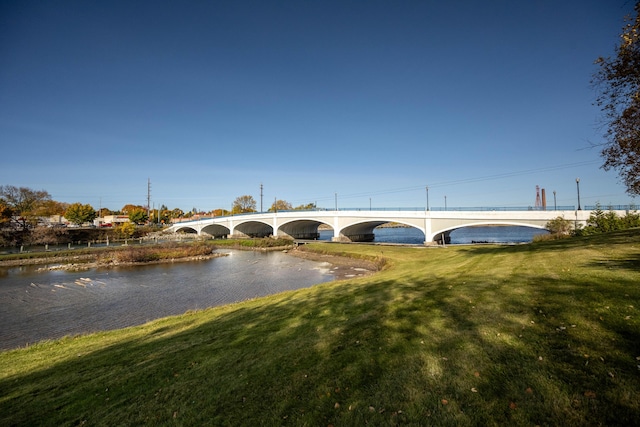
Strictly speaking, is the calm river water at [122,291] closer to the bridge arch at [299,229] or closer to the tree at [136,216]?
the bridge arch at [299,229]

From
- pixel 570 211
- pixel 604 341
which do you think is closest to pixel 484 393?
pixel 604 341

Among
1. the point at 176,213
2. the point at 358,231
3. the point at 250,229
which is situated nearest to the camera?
the point at 358,231

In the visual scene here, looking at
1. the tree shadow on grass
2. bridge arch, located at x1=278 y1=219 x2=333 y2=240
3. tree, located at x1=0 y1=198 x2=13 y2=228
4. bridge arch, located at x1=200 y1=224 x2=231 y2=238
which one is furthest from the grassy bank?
bridge arch, located at x1=200 y1=224 x2=231 y2=238

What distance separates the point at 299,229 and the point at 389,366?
7256cm

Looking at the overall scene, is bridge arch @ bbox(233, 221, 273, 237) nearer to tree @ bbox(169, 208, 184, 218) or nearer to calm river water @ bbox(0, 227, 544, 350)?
calm river water @ bbox(0, 227, 544, 350)

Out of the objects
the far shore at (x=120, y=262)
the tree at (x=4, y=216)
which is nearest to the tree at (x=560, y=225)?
the far shore at (x=120, y=262)

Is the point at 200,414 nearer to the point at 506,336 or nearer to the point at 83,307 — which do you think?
the point at 506,336

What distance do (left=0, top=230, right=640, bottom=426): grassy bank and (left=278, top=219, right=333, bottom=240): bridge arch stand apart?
188ft

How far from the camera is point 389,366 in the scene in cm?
538

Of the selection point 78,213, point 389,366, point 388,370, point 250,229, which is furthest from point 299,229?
point 78,213

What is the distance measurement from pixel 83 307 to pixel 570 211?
4751 cm

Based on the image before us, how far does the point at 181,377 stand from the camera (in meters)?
6.45

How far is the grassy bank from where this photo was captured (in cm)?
416

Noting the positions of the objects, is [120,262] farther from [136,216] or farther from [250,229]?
[136,216]
